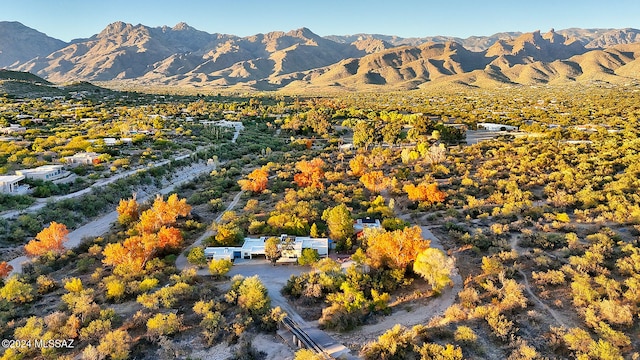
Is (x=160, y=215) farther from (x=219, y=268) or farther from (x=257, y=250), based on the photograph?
(x=219, y=268)

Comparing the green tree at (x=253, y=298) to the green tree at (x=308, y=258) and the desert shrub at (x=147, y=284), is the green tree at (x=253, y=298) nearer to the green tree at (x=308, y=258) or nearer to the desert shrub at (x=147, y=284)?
the green tree at (x=308, y=258)

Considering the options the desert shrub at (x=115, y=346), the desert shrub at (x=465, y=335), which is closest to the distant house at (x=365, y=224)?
the desert shrub at (x=465, y=335)

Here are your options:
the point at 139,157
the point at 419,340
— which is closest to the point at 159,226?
the point at 419,340

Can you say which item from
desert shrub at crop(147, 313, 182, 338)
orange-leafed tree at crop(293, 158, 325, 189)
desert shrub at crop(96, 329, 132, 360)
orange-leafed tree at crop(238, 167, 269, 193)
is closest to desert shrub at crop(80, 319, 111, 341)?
desert shrub at crop(96, 329, 132, 360)

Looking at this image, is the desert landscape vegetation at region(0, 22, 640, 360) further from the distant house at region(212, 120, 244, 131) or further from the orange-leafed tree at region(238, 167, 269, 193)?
the distant house at region(212, 120, 244, 131)

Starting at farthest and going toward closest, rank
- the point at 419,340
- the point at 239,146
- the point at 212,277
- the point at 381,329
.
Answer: the point at 239,146, the point at 212,277, the point at 381,329, the point at 419,340

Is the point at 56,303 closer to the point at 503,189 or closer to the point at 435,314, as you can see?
the point at 435,314
